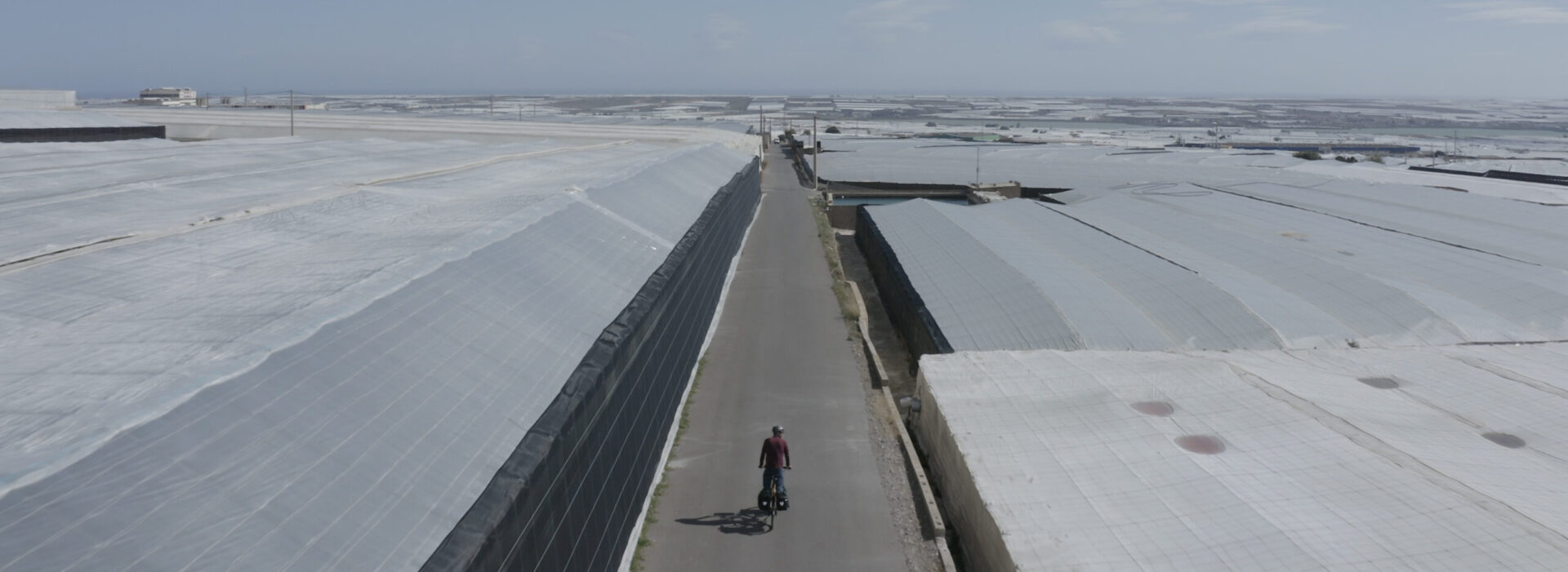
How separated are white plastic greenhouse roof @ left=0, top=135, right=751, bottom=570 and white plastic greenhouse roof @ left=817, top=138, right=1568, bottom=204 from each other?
2896 cm

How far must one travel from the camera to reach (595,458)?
21.3ft

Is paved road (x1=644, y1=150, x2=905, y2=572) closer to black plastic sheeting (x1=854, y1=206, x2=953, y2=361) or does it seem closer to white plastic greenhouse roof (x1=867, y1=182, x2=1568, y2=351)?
black plastic sheeting (x1=854, y1=206, x2=953, y2=361)

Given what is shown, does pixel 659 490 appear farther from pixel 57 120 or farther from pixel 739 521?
pixel 57 120

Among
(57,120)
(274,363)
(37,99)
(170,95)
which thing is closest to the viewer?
(274,363)

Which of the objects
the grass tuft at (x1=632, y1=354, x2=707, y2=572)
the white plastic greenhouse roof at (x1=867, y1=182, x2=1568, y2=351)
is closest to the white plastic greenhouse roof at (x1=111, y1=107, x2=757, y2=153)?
the white plastic greenhouse roof at (x1=867, y1=182, x2=1568, y2=351)

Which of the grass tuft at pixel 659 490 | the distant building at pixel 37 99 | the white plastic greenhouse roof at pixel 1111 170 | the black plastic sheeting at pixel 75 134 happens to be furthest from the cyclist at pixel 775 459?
the distant building at pixel 37 99

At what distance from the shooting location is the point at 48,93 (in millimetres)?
39750

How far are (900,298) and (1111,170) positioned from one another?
1120 inches

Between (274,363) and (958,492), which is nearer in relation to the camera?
(274,363)

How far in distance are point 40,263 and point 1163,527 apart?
815 centimetres

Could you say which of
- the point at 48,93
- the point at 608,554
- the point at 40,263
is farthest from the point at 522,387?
the point at 48,93

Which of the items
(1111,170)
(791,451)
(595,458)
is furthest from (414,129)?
(595,458)

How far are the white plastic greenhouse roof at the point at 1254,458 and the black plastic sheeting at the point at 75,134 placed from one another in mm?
26818

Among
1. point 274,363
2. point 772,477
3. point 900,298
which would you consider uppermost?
point 274,363
